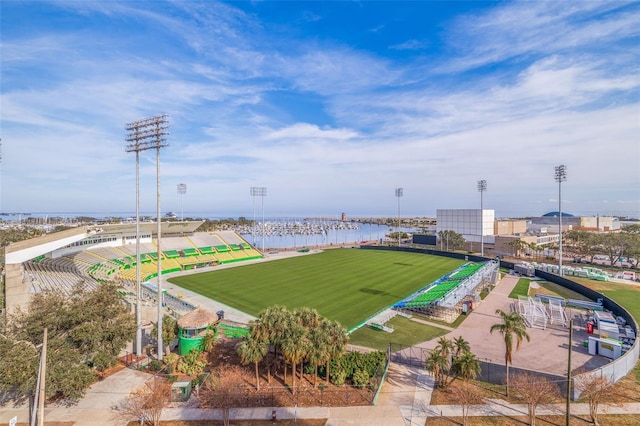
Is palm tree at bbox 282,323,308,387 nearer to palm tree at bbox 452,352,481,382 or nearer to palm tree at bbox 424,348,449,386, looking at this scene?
palm tree at bbox 424,348,449,386

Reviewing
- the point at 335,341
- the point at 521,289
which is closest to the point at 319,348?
the point at 335,341

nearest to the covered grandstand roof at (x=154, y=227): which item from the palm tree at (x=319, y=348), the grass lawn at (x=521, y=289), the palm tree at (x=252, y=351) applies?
the palm tree at (x=252, y=351)

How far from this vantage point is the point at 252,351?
1684 centimetres

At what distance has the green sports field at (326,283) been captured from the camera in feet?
109

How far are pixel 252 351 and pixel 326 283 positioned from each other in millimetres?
25960

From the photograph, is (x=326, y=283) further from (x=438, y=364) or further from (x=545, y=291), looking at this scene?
(x=545, y=291)

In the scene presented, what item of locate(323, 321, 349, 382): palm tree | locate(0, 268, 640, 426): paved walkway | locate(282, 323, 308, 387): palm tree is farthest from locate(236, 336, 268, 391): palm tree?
locate(323, 321, 349, 382): palm tree

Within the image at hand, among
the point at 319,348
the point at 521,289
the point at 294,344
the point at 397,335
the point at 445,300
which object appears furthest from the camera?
the point at 521,289

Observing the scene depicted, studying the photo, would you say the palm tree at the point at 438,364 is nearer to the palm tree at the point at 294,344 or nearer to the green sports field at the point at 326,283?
the palm tree at the point at 294,344

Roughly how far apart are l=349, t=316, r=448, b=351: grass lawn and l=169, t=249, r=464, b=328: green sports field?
7.85 ft

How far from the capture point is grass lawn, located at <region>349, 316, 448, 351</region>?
23969 mm

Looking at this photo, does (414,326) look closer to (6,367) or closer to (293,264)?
(6,367)

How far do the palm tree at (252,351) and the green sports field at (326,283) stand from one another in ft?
39.4

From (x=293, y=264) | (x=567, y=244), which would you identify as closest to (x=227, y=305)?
(x=293, y=264)
